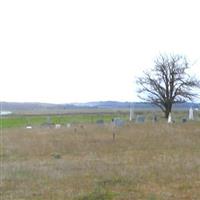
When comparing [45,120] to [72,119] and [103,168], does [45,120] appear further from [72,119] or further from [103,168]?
[103,168]

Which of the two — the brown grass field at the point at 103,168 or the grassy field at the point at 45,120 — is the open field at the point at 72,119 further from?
the brown grass field at the point at 103,168

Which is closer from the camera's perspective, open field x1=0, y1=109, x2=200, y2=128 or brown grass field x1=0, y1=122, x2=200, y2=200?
brown grass field x1=0, y1=122, x2=200, y2=200

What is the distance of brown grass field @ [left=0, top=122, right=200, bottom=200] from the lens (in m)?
10.9

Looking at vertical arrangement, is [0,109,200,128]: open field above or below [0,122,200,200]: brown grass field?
above

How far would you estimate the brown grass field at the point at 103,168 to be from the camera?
10867 mm

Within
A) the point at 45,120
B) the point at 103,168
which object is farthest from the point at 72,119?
the point at 103,168

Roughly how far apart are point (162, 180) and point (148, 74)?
1621 inches

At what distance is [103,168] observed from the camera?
1475 cm

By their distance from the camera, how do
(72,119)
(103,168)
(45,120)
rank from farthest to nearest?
(72,119) < (45,120) < (103,168)

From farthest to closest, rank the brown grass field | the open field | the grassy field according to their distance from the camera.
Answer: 1. the grassy field
2. the open field
3. the brown grass field

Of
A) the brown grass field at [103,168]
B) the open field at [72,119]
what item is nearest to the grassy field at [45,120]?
the open field at [72,119]

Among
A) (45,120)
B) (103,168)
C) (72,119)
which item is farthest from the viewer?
(72,119)

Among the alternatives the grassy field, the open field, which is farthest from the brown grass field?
the grassy field

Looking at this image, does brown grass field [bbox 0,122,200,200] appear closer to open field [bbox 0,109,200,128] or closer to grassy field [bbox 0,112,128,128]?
open field [bbox 0,109,200,128]
